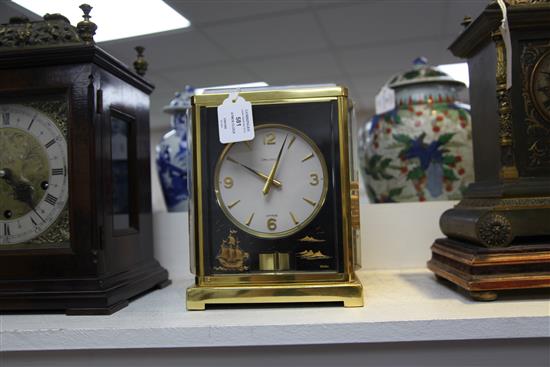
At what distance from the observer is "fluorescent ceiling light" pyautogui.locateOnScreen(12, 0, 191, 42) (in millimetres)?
915

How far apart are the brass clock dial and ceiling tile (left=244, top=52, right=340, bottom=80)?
2676 mm

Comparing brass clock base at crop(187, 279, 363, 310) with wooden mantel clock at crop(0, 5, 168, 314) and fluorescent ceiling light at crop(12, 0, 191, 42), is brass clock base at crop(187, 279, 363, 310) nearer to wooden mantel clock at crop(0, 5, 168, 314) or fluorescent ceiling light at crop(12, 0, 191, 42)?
wooden mantel clock at crop(0, 5, 168, 314)

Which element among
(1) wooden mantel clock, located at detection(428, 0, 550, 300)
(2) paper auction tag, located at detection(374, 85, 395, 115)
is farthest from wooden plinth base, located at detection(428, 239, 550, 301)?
(2) paper auction tag, located at detection(374, 85, 395, 115)

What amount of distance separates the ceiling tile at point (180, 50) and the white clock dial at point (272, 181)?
2.01 meters

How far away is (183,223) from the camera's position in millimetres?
1071

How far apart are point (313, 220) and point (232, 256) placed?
14 centimetres

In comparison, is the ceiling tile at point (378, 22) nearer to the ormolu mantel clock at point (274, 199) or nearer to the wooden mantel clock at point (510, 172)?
the wooden mantel clock at point (510, 172)

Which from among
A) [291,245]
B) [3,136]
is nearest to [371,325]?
[291,245]

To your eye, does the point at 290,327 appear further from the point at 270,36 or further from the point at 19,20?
the point at 270,36

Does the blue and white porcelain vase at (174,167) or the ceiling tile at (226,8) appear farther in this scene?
the ceiling tile at (226,8)

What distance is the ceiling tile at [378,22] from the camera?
2.12m

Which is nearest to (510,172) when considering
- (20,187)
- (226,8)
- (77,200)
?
(77,200)

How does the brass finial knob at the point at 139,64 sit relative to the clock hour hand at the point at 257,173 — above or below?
above

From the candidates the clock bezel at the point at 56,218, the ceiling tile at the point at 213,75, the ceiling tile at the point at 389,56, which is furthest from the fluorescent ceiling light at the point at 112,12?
the ceiling tile at the point at 389,56
